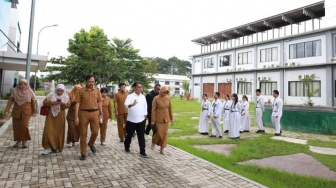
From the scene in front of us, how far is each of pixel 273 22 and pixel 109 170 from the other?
28.8 m

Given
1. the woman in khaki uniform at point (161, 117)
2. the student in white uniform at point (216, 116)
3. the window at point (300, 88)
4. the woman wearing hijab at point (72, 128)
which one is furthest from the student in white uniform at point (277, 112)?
the window at point (300, 88)

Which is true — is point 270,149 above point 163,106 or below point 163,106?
below

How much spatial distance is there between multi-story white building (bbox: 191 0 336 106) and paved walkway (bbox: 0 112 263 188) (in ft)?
68.7

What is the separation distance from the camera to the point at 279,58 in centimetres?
2664

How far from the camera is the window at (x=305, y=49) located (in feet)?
75.5

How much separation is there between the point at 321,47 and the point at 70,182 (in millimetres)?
24519

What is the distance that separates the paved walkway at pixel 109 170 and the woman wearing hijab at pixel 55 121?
27 cm

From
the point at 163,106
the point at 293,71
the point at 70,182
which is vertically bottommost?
the point at 70,182

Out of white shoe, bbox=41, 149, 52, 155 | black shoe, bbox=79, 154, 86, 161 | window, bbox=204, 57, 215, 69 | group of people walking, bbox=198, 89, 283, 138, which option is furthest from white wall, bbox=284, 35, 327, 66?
white shoe, bbox=41, 149, 52, 155

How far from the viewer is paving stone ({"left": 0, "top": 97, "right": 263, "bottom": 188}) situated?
4.28 meters

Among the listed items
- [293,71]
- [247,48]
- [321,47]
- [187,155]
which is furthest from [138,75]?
[187,155]

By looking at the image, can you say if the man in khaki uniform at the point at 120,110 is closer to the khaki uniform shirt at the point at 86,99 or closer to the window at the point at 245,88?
the khaki uniform shirt at the point at 86,99

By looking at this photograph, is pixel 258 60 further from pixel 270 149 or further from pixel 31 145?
pixel 31 145

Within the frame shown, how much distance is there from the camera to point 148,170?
501cm
